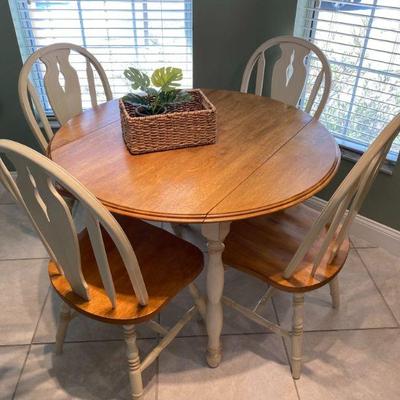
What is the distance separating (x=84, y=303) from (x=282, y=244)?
66 centimetres

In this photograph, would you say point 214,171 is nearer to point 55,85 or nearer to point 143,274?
point 143,274

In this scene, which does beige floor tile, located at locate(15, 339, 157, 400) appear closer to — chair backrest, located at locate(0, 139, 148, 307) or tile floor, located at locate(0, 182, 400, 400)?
tile floor, located at locate(0, 182, 400, 400)

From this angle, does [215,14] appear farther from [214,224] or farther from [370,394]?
[370,394]

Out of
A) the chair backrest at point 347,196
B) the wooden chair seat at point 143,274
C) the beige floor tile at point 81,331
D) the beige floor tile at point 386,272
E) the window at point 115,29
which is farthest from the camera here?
the window at point 115,29

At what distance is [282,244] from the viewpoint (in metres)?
1.35

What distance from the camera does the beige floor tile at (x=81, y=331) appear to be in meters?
1.59

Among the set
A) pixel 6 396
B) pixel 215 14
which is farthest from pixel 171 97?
pixel 6 396

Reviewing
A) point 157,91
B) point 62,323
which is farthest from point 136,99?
point 62,323

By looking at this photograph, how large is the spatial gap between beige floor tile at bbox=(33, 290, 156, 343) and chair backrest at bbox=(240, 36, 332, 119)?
1.22 m

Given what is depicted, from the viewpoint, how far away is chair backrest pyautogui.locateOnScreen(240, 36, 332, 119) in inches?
69.5

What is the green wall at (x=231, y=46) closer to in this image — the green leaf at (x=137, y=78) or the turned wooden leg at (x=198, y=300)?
the green leaf at (x=137, y=78)

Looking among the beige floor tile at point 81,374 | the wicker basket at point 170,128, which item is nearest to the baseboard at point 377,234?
the wicker basket at point 170,128

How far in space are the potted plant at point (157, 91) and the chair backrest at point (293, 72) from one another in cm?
68

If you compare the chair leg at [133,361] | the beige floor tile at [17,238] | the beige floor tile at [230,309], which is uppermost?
the chair leg at [133,361]
